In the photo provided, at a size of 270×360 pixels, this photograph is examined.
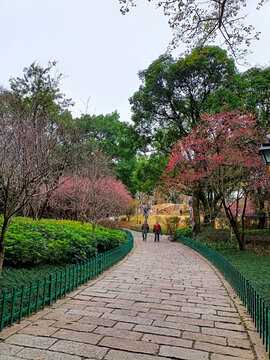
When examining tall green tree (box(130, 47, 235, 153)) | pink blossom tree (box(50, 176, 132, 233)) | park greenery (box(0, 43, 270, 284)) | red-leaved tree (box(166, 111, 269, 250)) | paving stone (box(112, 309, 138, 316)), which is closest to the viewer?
paving stone (box(112, 309, 138, 316))

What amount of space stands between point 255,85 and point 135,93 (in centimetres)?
844

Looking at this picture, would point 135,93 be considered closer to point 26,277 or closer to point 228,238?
A: point 228,238

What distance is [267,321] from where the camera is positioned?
3605mm

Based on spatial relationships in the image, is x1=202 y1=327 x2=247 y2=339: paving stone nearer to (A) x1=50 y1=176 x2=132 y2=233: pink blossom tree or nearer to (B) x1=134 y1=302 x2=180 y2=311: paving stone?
(B) x1=134 y1=302 x2=180 y2=311: paving stone

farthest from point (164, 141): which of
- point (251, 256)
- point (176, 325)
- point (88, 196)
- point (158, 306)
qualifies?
point (176, 325)

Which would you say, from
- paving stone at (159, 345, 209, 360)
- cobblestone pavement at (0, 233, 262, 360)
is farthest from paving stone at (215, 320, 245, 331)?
paving stone at (159, 345, 209, 360)

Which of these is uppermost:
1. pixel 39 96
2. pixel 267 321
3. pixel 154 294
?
pixel 39 96

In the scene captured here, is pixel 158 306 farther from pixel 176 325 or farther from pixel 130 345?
pixel 130 345

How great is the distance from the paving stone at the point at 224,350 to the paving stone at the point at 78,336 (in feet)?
4.47

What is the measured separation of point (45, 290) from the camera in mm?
4812

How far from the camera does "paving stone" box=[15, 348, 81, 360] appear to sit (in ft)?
10.5

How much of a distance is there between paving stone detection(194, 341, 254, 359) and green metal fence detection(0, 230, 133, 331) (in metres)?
2.65

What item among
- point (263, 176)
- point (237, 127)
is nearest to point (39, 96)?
point (237, 127)

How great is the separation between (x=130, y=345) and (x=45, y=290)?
1.98 metres
